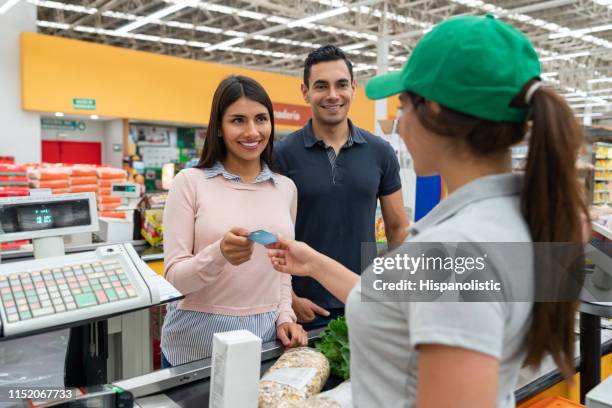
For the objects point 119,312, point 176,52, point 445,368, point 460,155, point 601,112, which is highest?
point 176,52

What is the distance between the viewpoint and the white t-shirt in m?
0.72

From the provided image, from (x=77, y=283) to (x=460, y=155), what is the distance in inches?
42.4

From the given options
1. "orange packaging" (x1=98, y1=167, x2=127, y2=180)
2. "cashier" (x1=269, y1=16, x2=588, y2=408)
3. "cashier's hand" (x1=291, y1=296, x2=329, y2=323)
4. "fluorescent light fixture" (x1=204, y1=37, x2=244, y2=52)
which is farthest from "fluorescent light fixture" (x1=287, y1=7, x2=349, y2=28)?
"cashier" (x1=269, y1=16, x2=588, y2=408)

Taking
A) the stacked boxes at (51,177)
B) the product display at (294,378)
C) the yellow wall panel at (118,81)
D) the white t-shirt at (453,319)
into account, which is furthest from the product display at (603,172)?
the white t-shirt at (453,319)

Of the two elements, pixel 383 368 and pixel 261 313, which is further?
pixel 261 313

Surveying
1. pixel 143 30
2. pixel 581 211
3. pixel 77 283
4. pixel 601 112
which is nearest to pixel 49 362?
pixel 77 283

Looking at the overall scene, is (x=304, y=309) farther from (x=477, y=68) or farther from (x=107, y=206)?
(x=107, y=206)

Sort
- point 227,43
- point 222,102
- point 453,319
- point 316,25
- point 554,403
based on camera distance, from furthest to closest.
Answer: point 227,43, point 316,25, point 222,102, point 554,403, point 453,319

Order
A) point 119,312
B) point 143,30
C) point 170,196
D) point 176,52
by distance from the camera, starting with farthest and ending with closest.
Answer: point 176,52
point 143,30
point 170,196
point 119,312

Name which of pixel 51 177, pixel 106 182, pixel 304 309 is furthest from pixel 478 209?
pixel 106 182

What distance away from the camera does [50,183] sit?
25.0 ft

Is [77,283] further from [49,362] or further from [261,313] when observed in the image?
[49,362]

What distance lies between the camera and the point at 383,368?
0.88 m

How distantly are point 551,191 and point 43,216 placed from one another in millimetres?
1445
